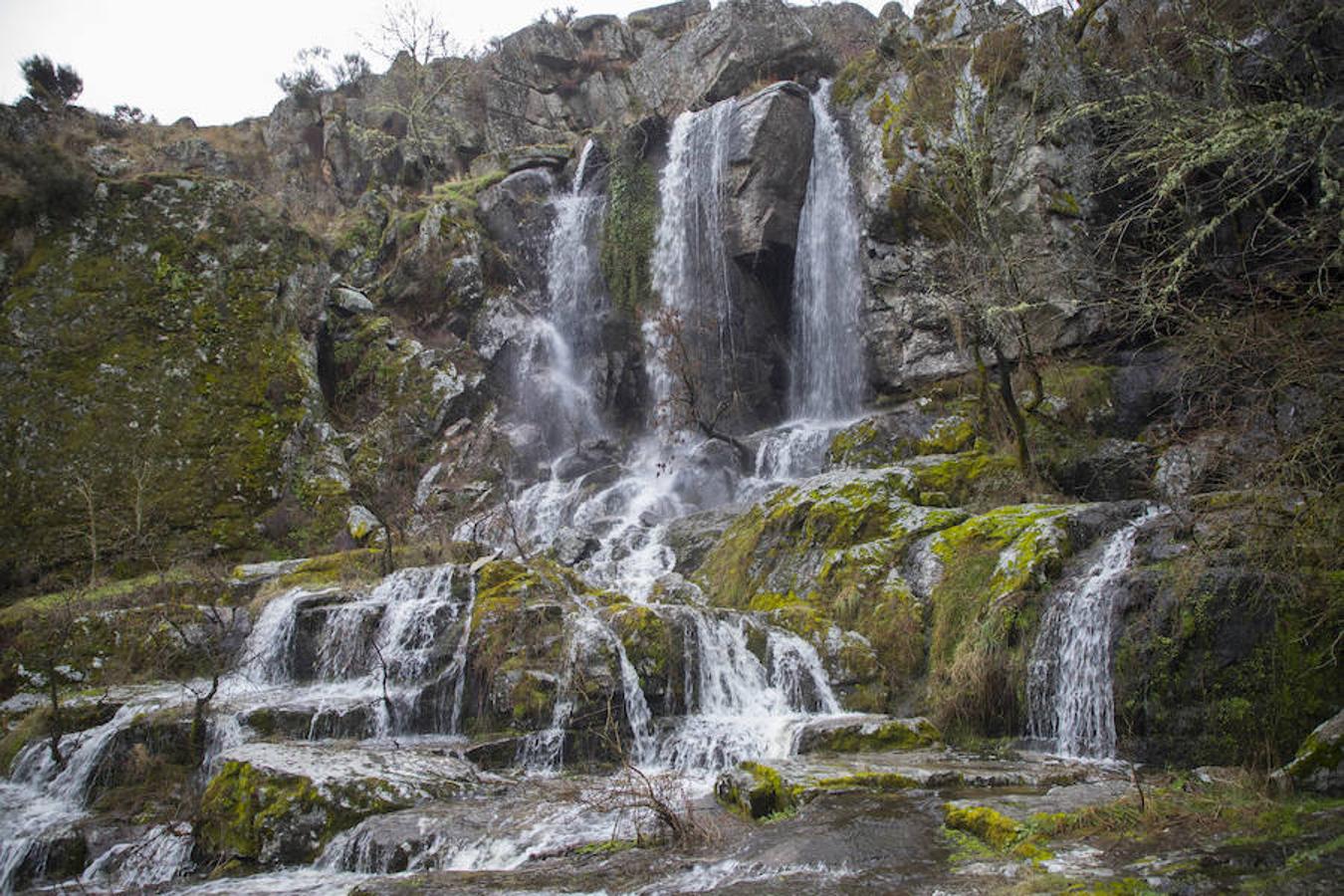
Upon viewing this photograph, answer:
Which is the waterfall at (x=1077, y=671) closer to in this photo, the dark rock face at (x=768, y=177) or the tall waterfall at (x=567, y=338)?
the dark rock face at (x=768, y=177)

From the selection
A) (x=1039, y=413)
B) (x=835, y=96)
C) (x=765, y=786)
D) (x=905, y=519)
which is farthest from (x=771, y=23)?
(x=765, y=786)

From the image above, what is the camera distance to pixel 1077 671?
27.3 ft

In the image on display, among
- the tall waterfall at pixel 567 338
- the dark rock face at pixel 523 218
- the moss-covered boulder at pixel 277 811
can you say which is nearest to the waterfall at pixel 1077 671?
the moss-covered boulder at pixel 277 811

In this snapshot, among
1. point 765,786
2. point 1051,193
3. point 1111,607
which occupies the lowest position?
point 765,786

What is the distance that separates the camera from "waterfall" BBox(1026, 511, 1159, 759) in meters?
7.99

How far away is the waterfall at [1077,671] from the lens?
7.99 m

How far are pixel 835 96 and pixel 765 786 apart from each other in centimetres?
2268

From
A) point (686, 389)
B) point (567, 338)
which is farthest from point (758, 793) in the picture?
point (567, 338)

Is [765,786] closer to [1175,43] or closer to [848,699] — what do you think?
[848,699]

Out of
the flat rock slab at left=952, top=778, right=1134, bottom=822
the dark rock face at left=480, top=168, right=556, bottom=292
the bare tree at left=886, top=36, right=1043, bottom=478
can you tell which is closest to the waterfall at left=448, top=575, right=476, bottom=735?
the flat rock slab at left=952, top=778, right=1134, bottom=822

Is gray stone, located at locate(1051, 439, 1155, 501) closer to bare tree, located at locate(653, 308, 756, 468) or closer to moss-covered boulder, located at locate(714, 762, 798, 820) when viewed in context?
bare tree, located at locate(653, 308, 756, 468)

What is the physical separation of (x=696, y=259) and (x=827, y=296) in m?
4.31

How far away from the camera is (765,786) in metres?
6.73

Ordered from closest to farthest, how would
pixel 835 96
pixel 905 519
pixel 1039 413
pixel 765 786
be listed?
pixel 765 786 → pixel 905 519 → pixel 1039 413 → pixel 835 96
